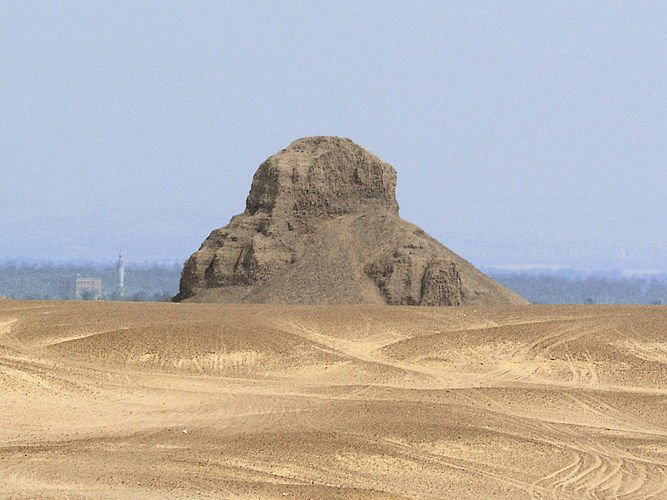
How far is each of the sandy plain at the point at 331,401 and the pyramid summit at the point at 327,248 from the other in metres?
8.63

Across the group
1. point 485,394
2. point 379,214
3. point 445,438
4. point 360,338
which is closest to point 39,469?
point 445,438

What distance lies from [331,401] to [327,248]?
22792 millimetres

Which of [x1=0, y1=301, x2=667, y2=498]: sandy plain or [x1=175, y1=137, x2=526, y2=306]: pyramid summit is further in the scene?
[x1=175, y1=137, x2=526, y2=306]: pyramid summit

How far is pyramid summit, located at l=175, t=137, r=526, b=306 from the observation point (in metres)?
41.9

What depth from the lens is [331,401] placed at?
21.1 meters

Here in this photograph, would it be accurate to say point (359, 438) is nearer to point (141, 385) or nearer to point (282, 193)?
point (141, 385)

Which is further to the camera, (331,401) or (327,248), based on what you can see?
(327,248)

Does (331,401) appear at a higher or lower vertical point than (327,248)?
lower

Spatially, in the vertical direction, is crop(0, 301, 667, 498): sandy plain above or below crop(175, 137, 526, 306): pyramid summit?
below

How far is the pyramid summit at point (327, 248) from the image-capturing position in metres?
41.9

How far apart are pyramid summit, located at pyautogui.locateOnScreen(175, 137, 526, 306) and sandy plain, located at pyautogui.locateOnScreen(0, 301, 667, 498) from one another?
8625 mm

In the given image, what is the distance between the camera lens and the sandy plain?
50.0ft

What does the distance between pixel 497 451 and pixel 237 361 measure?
390 inches

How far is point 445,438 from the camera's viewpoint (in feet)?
58.1
